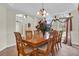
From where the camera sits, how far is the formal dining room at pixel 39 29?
1947 millimetres

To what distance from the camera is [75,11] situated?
2.00 metres

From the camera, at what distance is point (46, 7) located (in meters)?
1.96

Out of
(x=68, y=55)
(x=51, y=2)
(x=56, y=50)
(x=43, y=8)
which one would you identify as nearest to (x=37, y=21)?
(x=43, y=8)

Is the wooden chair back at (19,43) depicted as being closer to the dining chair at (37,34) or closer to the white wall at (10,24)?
the white wall at (10,24)

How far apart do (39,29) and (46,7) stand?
0.39 meters

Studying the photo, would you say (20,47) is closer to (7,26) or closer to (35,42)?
(35,42)

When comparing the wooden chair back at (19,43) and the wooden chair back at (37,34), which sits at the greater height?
the wooden chair back at (37,34)

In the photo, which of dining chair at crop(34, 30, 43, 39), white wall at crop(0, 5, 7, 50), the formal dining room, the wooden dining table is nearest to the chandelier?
the formal dining room

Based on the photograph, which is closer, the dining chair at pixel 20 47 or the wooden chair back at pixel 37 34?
the dining chair at pixel 20 47

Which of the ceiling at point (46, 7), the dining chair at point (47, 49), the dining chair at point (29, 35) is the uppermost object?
the ceiling at point (46, 7)

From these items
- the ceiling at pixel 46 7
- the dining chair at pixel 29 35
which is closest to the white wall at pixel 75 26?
the ceiling at pixel 46 7

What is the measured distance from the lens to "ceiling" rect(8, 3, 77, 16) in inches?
75.0

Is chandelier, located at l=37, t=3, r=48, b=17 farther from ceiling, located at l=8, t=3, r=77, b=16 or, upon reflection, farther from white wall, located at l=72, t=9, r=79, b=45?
white wall, located at l=72, t=9, r=79, b=45

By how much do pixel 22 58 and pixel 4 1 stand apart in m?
0.87
